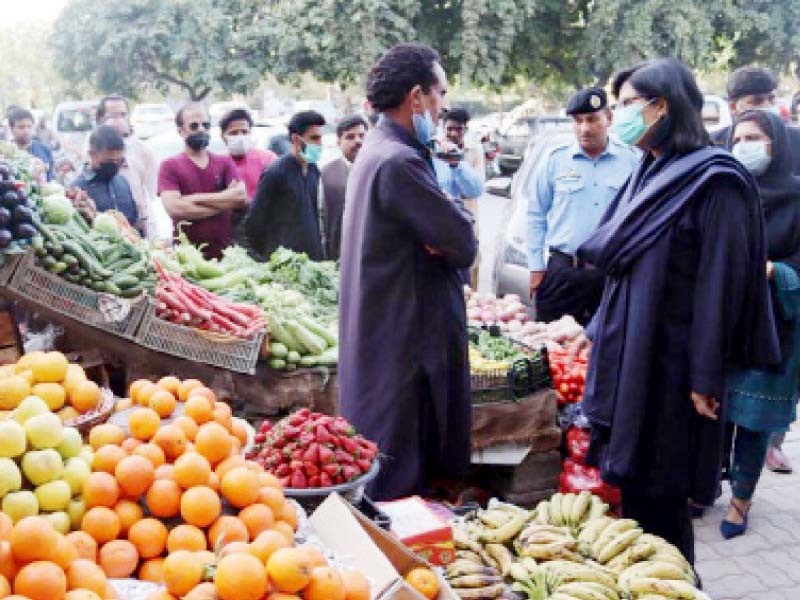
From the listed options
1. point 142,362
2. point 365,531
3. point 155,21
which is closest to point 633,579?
point 365,531

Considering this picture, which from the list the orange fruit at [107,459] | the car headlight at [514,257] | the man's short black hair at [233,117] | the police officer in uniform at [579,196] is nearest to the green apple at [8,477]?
the orange fruit at [107,459]

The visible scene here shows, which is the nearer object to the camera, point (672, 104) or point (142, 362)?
point (672, 104)

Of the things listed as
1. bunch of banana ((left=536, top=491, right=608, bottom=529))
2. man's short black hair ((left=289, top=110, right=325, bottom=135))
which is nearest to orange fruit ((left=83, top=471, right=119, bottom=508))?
bunch of banana ((left=536, top=491, right=608, bottom=529))

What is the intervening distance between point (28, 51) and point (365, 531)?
61.9 m

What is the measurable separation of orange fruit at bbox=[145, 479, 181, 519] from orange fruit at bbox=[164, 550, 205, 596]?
25cm

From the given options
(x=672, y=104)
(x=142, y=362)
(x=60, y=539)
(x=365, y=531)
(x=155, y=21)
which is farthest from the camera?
(x=155, y=21)

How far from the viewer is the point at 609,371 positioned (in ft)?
11.1

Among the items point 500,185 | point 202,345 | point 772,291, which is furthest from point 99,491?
point 500,185

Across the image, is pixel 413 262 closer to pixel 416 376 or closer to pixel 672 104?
pixel 416 376

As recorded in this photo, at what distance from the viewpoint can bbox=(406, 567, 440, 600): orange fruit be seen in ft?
7.69

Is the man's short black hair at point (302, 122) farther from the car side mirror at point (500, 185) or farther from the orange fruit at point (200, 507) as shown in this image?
the orange fruit at point (200, 507)

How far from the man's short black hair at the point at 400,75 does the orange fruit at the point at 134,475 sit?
1.87 meters

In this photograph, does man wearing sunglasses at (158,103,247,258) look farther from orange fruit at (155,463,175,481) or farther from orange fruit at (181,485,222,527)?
orange fruit at (181,485,222,527)

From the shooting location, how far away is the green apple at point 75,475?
2123 millimetres
